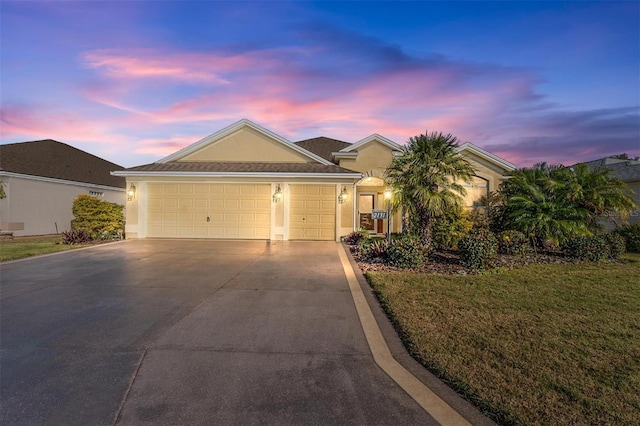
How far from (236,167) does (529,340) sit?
1347cm

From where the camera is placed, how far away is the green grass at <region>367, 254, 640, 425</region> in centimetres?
250

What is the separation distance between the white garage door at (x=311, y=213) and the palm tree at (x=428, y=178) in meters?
4.88

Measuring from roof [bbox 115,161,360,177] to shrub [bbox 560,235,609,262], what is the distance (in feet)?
27.3

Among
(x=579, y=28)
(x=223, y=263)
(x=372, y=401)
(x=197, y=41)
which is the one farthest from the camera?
(x=197, y=41)

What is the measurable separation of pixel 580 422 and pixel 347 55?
44.8ft

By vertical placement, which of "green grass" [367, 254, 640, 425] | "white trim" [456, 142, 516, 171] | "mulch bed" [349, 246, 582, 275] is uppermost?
"white trim" [456, 142, 516, 171]

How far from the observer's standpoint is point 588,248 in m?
9.41

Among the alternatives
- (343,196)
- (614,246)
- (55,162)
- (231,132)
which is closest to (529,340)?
(614,246)

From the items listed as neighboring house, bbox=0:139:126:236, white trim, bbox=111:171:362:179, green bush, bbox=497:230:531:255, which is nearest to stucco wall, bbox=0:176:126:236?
neighboring house, bbox=0:139:126:236

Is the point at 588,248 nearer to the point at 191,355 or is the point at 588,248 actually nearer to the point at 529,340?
the point at 529,340

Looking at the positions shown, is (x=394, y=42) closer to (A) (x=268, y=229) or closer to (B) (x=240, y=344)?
(A) (x=268, y=229)

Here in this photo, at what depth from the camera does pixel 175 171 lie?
14078 millimetres

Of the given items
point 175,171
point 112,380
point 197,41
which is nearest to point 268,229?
point 175,171

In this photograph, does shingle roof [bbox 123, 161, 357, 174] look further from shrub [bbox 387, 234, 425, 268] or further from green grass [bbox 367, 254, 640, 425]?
green grass [bbox 367, 254, 640, 425]
